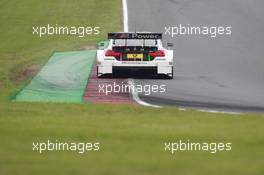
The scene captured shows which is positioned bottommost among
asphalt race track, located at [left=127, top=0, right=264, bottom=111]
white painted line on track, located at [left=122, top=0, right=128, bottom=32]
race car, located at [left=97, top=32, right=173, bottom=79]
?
white painted line on track, located at [left=122, top=0, right=128, bottom=32]

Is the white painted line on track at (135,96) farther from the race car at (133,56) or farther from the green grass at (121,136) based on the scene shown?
the green grass at (121,136)

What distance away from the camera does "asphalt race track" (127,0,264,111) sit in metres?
17.2

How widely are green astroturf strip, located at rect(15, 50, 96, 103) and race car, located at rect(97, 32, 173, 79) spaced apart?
81cm

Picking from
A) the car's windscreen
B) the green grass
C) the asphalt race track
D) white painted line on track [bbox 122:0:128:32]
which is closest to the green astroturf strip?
the green grass

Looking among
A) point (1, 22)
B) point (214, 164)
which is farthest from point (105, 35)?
point (214, 164)

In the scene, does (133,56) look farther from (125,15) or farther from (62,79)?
(125,15)

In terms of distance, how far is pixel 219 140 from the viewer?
1073 centimetres

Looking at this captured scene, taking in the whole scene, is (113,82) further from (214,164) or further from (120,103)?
(214,164)

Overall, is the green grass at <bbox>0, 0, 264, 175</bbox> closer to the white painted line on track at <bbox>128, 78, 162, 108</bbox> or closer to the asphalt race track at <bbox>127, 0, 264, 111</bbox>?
the white painted line on track at <bbox>128, 78, 162, 108</bbox>

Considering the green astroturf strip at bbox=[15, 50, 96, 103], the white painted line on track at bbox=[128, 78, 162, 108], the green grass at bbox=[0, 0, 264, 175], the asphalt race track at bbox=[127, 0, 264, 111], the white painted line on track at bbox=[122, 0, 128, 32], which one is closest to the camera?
the green grass at bbox=[0, 0, 264, 175]

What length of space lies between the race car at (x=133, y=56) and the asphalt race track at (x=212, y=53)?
16.1 inches

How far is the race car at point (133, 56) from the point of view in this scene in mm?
19641

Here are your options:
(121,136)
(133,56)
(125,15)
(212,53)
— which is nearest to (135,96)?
(133,56)

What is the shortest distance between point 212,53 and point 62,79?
649cm
